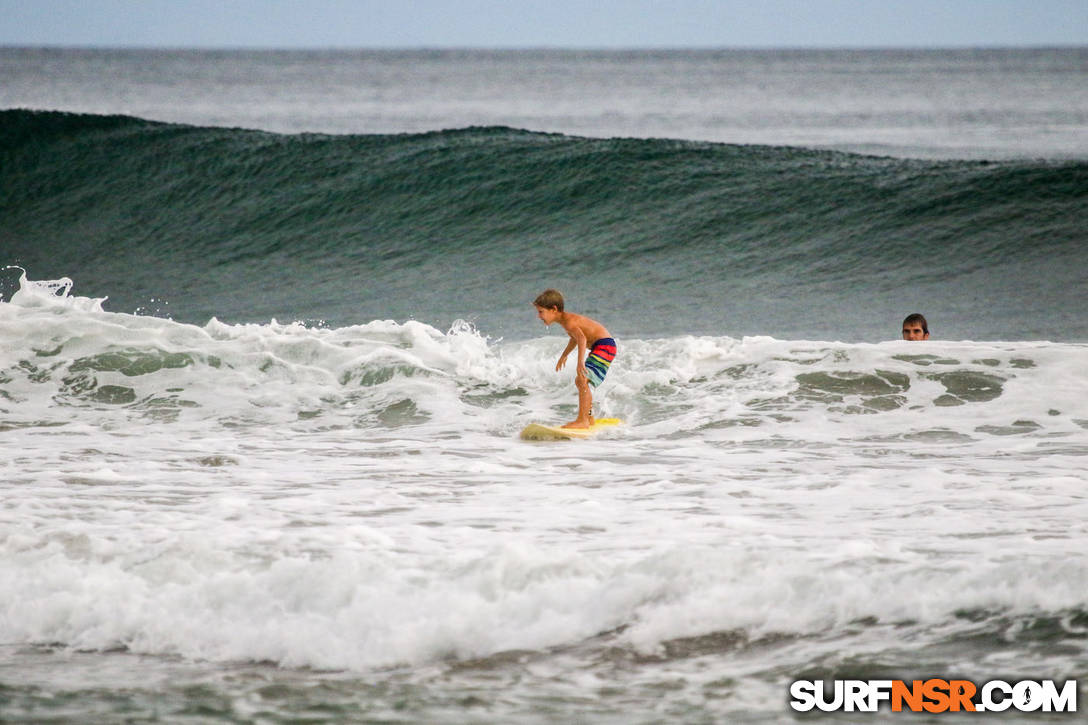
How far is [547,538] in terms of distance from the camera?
5039mm

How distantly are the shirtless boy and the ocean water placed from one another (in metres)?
0.37

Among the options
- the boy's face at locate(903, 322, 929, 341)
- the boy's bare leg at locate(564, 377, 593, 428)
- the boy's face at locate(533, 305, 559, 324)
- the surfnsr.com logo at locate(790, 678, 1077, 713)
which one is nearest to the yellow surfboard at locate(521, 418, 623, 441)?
the boy's bare leg at locate(564, 377, 593, 428)

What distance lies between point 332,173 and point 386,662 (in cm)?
1476

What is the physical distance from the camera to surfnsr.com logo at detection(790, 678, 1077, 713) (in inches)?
140

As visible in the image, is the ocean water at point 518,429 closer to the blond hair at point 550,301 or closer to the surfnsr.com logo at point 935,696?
the surfnsr.com logo at point 935,696

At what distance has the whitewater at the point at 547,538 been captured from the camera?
12.9 feet

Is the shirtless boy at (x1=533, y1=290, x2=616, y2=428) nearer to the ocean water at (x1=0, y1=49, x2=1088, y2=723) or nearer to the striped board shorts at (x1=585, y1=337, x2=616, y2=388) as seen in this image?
the striped board shorts at (x1=585, y1=337, x2=616, y2=388)

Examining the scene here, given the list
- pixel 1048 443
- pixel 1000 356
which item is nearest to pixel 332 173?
pixel 1000 356

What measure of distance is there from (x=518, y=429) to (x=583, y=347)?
28.3 inches

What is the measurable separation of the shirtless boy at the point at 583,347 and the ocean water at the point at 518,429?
14.5 inches

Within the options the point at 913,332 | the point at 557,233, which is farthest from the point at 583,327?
the point at 557,233

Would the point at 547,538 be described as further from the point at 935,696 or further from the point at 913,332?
the point at 913,332

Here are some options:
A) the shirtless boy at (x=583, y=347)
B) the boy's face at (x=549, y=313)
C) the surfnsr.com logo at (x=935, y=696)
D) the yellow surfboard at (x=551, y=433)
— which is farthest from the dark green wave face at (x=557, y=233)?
the surfnsr.com logo at (x=935, y=696)

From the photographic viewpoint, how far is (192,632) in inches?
169
